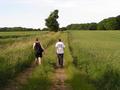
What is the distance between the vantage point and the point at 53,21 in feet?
403

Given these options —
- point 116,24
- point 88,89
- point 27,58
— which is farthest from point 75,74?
point 116,24

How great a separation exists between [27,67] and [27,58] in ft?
7.18

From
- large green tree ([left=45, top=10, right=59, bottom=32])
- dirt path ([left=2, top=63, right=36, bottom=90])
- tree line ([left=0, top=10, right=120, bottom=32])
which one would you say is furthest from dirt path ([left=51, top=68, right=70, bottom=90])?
tree line ([left=0, top=10, right=120, bottom=32])

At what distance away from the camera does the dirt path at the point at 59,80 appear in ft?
57.0

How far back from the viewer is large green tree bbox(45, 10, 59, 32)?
4833 inches

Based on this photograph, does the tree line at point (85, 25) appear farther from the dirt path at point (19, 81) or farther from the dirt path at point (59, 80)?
the dirt path at point (19, 81)

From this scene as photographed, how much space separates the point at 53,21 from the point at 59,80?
103632mm

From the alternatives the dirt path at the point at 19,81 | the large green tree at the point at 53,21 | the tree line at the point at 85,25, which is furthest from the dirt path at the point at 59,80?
the tree line at the point at 85,25

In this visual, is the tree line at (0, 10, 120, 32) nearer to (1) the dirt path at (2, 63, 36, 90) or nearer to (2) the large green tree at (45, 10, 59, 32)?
(2) the large green tree at (45, 10, 59, 32)

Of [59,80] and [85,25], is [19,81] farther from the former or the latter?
[85,25]

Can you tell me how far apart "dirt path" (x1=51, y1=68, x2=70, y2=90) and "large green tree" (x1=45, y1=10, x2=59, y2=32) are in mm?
98975

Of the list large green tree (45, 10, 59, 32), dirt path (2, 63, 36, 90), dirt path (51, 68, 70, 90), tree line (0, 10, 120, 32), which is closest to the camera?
dirt path (2, 63, 36, 90)

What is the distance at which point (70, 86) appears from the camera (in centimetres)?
1753

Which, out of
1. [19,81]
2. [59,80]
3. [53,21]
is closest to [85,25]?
[53,21]
